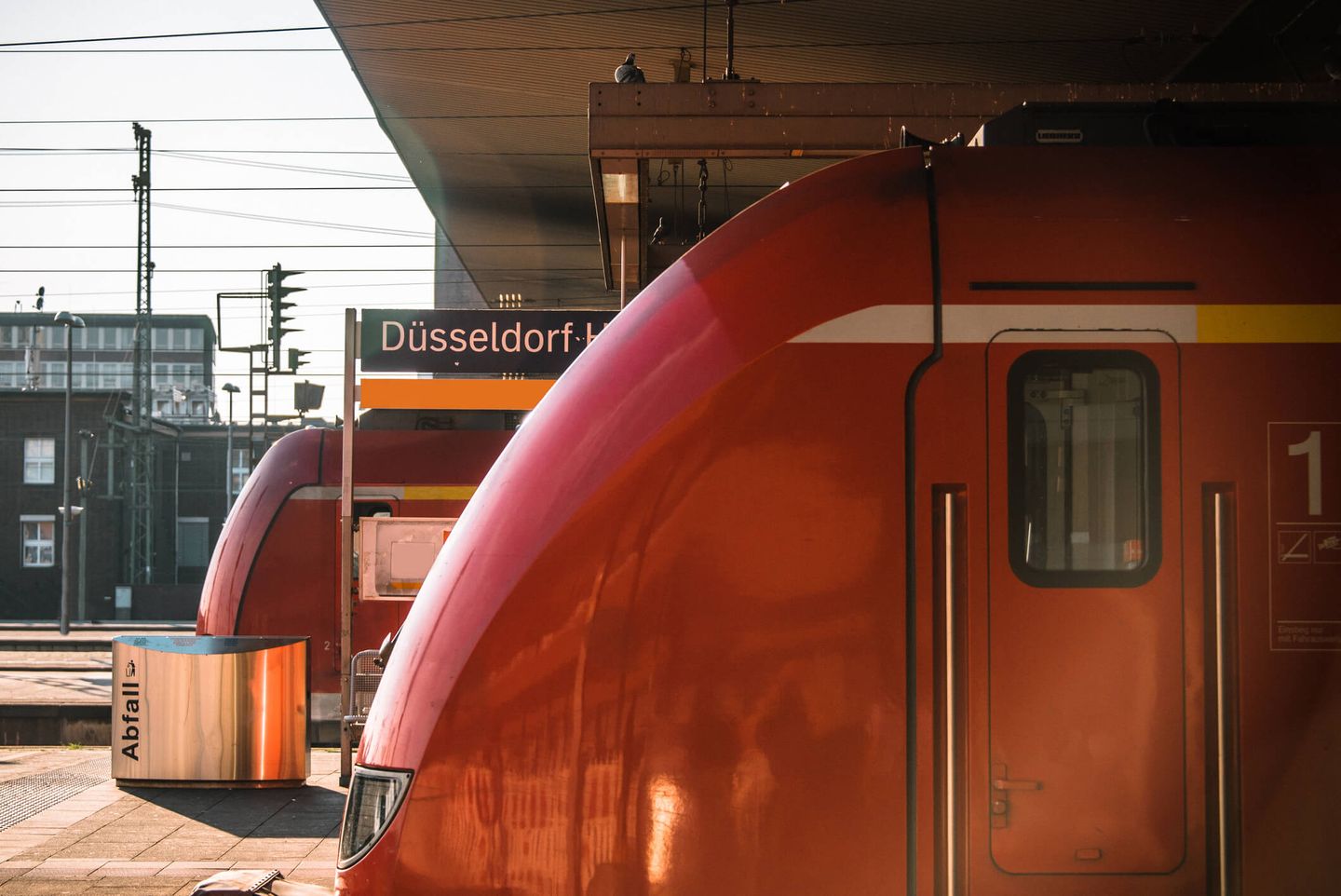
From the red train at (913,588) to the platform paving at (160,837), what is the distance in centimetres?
460

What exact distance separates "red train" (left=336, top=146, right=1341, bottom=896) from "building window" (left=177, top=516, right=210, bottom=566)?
59810 millimetres

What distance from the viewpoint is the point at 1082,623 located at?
3.30 meters

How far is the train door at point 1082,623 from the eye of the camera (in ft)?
10.6

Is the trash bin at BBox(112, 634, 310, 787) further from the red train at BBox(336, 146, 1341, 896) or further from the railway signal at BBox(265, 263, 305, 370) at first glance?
the railway signal at BBox(265, 263, 305, 370)

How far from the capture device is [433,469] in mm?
13203

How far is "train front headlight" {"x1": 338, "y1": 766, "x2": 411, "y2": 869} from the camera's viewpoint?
335 cm

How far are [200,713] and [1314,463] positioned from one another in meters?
8.93

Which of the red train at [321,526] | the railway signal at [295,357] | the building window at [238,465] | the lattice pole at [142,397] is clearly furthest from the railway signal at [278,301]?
the building window at [238,465]

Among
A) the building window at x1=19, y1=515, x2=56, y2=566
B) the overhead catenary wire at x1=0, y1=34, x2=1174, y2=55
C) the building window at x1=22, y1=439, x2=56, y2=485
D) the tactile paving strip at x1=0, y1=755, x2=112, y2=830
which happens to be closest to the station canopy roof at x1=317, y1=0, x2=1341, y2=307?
the overhead catenary wire at x1=0, y1=34, x2=1174, y2=55

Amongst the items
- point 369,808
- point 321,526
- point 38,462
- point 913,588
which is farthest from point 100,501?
point 913,588

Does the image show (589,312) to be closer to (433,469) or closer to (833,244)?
(433,469)

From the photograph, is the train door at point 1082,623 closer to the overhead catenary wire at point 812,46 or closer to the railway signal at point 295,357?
the overhead catenary wire at point 812,46

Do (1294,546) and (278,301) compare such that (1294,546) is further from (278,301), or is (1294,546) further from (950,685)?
(278,301)

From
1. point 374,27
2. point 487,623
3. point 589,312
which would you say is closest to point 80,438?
point 374,27
